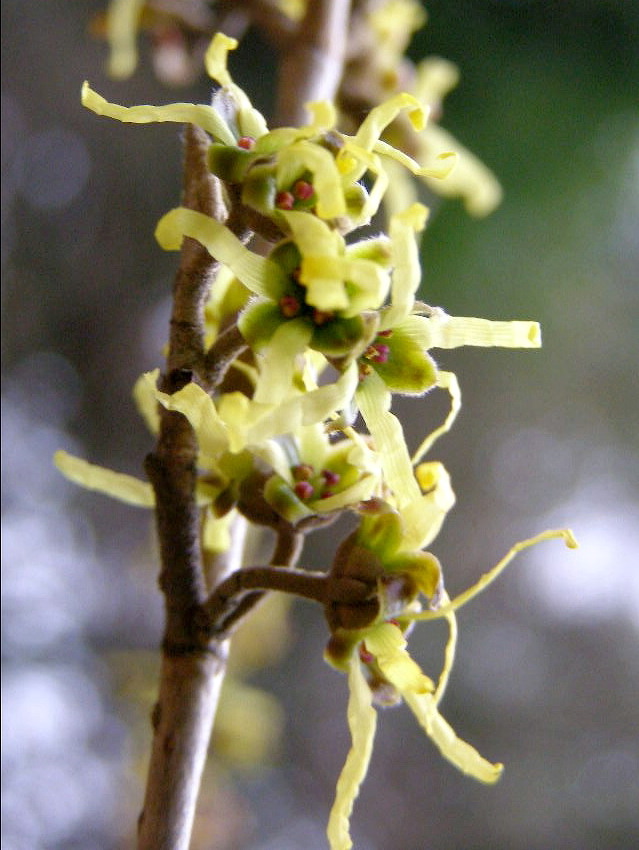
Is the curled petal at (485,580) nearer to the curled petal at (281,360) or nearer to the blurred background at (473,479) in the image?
the curled petal at (281,360)

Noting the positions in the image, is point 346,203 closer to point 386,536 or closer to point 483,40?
point 386,536

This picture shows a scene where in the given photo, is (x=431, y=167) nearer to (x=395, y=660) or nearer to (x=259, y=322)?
(x=259, y=322)

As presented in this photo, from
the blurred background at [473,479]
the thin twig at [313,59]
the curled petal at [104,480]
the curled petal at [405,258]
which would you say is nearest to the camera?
the curled petal at [405,258]

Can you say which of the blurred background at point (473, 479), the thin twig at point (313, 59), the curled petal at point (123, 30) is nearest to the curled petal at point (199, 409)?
the thin twig at point (313, 59)

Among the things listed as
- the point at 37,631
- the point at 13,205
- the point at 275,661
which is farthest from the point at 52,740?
the point at 13,205

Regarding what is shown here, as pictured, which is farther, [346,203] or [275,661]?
[275,661]

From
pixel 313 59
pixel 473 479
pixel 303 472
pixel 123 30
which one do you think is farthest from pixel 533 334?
pixel 473 479
